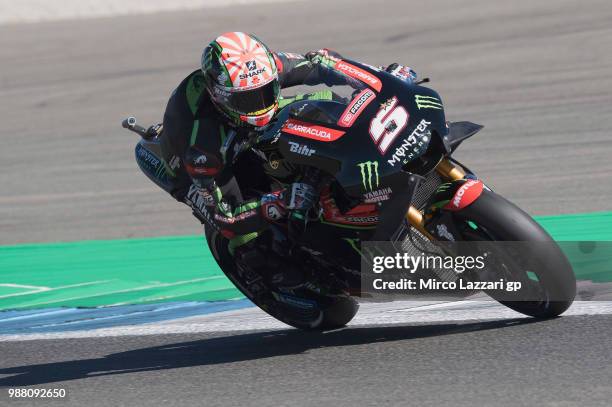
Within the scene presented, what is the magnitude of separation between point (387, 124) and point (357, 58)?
43.9ft

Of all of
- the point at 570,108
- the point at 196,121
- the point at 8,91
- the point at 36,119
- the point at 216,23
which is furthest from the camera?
the point at 216,23

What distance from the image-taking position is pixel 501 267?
5152 millimetres

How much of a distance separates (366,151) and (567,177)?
5.75 m

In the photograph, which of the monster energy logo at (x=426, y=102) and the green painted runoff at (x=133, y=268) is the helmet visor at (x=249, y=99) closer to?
the monster energy logo at (x=426, y=102)

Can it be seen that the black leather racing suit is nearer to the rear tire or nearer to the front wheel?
the rear tire

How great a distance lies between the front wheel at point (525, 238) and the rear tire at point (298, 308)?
38.9 inches

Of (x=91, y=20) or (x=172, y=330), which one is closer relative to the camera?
(x=172, y=330)

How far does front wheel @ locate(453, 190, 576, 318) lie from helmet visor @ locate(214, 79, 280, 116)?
1026 mm

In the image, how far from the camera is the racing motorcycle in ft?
16.4

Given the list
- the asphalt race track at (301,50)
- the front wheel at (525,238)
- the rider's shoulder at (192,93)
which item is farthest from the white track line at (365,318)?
the asphalt race track at (301,50)

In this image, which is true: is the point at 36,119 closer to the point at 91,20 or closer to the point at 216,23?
the point at 216,23

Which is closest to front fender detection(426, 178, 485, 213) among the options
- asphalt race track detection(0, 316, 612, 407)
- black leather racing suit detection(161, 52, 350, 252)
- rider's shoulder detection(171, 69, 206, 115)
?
asphalt race track detection(0, 316, 612, 407)

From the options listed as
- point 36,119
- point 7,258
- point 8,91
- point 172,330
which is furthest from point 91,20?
point 172,330

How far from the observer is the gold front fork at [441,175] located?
5.14 m
